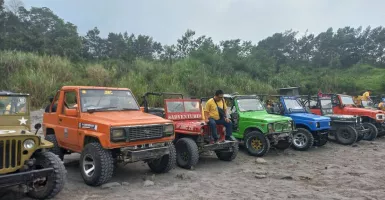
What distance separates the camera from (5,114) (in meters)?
5.77

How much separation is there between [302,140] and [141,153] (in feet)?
21.4

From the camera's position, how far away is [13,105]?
19.5 ft

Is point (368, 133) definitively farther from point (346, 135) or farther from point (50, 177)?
point (50, 177)

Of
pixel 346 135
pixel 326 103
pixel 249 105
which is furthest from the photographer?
pixel 326 103

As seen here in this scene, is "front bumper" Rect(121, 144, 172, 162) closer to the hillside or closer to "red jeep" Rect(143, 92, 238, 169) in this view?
"red jeep" Rect(143, 92, 238, 169)

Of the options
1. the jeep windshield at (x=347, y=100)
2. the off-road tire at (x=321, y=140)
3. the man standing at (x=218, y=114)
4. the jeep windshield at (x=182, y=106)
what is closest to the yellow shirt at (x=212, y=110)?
the man standing at (x=218, y=114)

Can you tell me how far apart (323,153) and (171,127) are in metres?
5.92

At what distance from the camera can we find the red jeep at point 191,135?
7.76 meters

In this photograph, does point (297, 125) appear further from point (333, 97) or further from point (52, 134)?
point (52, 134)

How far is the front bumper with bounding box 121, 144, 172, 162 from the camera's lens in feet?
19.9

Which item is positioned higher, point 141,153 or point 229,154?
point 141,153

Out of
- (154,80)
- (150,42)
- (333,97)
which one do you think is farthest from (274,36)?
(333,97)

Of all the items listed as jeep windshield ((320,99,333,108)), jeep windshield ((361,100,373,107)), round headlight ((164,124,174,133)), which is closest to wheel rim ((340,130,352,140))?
jeep windshield ((320,99,333,108))

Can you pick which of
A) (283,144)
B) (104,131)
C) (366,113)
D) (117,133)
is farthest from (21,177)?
(366,113)
